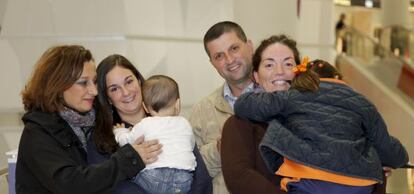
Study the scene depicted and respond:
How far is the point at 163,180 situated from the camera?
2475 mm

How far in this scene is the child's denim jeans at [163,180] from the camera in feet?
8.12

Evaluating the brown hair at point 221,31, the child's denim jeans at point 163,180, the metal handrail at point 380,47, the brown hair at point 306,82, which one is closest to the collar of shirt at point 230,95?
the brown hair at point 221,31

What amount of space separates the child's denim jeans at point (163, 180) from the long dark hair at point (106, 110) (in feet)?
0.68

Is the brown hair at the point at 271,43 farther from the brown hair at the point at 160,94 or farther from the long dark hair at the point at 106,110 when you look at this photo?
the long dark hair at the point at 106,110

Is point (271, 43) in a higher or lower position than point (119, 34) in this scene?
higher

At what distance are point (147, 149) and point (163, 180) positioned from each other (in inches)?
6.9

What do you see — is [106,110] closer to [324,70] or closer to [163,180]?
[163,180]

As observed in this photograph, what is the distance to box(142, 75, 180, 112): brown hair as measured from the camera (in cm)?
257

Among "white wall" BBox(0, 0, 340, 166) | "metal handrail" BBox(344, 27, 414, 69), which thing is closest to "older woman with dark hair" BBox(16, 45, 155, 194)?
"white wall" BBox(0, 0, 340, 166)

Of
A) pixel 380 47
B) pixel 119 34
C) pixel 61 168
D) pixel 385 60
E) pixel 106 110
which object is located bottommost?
pixel 385 60

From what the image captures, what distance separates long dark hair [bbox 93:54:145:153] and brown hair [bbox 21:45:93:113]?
253 millimetres

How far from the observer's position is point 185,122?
2.61 metres

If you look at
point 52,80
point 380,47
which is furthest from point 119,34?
point 380,47

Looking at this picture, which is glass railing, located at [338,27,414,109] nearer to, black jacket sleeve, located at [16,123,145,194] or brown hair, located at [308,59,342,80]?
brown hair, located at [308,59,342,80]
